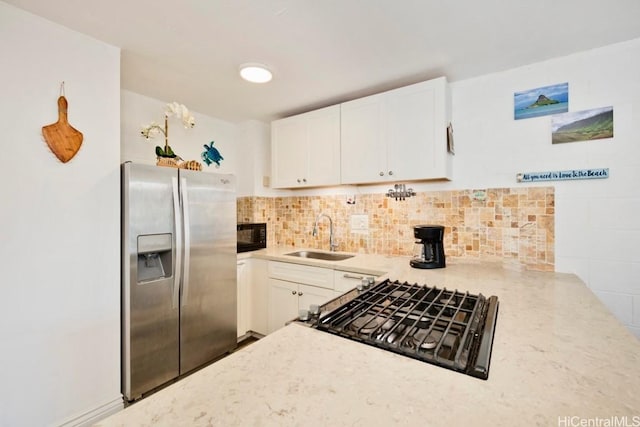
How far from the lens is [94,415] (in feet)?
5.11

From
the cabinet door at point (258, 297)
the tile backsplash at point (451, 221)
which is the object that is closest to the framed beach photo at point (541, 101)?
the tile backsplash at point (451, 221)

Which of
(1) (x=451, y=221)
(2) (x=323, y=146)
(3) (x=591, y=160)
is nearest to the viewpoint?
(3) (x=591, y=160)

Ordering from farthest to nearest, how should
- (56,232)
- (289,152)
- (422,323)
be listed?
(289,152) → (56,232) → (422,323)

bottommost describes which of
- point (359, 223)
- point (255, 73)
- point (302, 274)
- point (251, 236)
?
point (302, 274)

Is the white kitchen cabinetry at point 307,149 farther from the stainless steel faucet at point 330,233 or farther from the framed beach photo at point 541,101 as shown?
the framed beach photo at point 541,101

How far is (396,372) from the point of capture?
0.68 m

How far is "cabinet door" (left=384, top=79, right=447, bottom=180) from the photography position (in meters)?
1.97

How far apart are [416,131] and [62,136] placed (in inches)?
87.9

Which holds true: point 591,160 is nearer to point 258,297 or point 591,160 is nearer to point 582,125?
point 582,125

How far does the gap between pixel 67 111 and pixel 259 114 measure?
1656 mm

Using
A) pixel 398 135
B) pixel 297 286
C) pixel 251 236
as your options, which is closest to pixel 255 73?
pixel 398 135

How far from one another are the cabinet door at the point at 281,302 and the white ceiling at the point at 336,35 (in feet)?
5.66

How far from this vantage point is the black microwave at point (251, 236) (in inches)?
109

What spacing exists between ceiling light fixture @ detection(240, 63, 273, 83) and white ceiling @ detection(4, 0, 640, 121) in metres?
0.05
